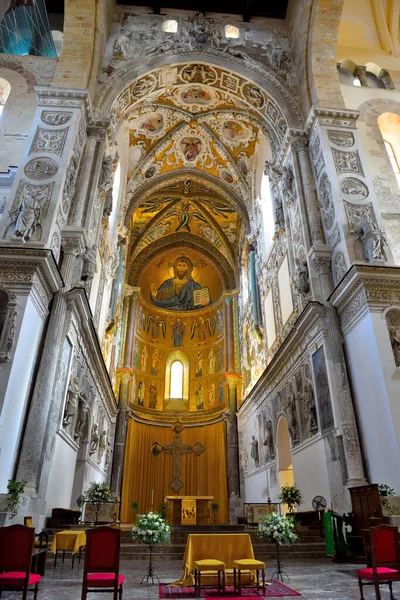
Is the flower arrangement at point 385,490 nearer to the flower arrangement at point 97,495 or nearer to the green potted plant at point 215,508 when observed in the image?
the flower arrangement at point 97,495

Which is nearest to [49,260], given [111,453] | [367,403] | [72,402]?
[72,402]

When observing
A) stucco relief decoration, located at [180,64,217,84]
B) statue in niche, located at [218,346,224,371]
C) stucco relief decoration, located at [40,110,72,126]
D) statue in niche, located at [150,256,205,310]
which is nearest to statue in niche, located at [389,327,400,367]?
stucco relief decoration, located at [40,110,72,126]

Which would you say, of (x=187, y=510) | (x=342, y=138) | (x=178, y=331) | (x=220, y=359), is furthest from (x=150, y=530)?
(x=178, y=331)

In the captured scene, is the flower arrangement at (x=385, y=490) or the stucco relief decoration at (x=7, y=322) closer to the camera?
the flower arrangement at (x=385, y=490)

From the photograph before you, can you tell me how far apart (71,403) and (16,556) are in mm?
7319

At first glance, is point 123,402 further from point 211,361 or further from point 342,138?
point 342,138

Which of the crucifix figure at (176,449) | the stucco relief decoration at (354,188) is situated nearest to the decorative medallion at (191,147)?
the stucco relief decoration at (354,188)

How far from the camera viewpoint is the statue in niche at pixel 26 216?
1012 centimetres

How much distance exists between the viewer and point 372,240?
11.0m

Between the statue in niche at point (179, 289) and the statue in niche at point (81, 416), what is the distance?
615 inches

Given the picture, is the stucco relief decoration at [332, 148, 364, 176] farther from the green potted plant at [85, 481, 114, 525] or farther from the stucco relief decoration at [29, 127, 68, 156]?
the green potted plant at [85, 481, 114, 525]

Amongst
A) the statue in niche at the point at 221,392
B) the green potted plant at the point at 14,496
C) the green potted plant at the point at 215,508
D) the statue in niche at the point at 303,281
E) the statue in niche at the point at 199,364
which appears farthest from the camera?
the statue in niche at the point at 199,364

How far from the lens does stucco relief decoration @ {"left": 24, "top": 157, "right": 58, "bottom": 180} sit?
11680 mm

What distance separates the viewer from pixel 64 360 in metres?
10.8
